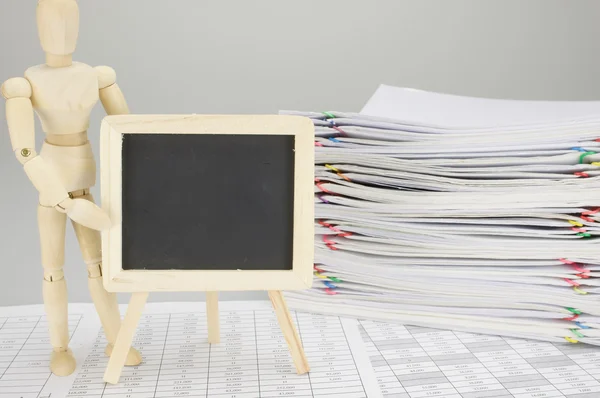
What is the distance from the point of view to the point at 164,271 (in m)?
0.94

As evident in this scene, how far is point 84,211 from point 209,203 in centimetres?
16

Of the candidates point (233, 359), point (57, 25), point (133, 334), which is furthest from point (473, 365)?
point (57, 25)

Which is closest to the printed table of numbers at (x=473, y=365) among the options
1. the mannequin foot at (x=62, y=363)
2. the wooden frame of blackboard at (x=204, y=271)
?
the wooden frame of blackboard at (x=204, y=271)

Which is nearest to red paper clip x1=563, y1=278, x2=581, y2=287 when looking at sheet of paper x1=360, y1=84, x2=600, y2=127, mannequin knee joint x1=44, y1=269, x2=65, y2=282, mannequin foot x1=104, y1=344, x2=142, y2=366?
sheet of paper x1=360, y1=84, x2=600, y2=127

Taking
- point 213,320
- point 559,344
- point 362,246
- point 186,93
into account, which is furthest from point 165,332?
point 186,93

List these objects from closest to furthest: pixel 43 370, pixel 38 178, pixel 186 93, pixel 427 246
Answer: pixel 38 178
pixel 43 370
pixel 427 246
pixel 186 93

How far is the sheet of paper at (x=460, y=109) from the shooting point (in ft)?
4.09

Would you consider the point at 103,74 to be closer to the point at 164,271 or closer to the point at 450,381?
the point at 164,271

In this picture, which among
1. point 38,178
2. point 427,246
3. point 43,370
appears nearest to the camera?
point 38,178

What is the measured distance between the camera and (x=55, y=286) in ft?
3.25

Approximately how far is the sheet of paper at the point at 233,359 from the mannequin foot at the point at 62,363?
0.07ft

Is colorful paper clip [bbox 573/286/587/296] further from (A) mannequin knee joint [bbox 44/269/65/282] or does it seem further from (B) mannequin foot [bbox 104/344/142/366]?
(A) mannequin knee joint [bbox 44/269/65/282]

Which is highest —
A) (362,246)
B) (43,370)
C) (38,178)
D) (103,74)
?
(103,74)

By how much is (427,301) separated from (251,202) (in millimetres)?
361
